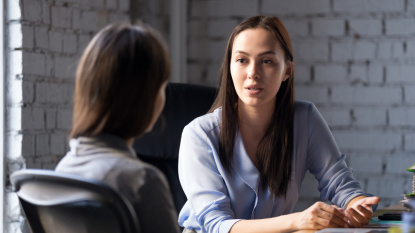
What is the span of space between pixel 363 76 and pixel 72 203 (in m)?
2.17

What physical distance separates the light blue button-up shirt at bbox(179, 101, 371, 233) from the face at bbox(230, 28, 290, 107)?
0.41ft

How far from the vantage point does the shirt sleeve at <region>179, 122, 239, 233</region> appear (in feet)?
5.06

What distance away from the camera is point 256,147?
5.69ft

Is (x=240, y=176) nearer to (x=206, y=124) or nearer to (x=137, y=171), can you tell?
(x=206, y=124)

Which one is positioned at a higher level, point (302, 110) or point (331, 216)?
point (302, 110)

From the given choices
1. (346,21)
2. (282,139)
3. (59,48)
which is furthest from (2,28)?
(346,21)

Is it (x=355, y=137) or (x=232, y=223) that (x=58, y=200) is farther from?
(x=355, y=137)

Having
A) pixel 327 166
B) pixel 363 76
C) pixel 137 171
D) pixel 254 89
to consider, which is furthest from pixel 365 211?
pixel 363 76

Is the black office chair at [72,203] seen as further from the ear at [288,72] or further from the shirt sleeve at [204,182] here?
the ear at [288,72]

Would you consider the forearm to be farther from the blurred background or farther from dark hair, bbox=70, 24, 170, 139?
the blurred background

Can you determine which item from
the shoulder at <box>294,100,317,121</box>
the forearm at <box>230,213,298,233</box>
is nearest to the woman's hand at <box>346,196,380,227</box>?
the forearm at <box>230,213,298,233</box>

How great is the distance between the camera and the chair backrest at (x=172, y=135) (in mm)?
1961

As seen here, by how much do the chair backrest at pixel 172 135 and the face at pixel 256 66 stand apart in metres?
0.31

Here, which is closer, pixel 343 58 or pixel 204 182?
pixel 204 182
